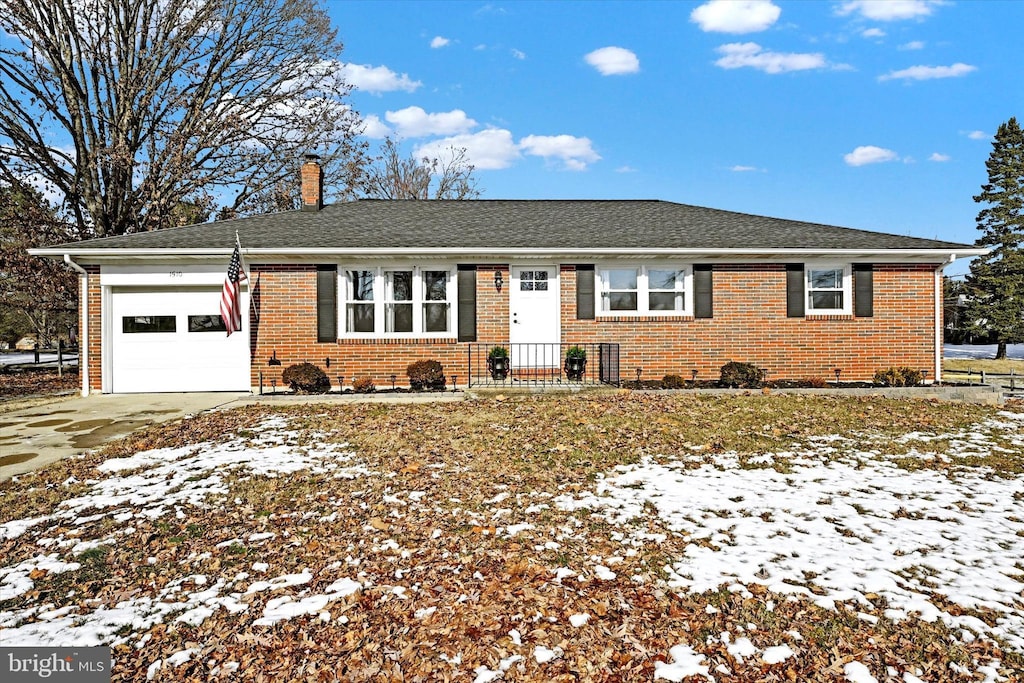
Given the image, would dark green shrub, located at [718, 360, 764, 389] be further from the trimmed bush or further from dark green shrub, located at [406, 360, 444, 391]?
the trimmed bush

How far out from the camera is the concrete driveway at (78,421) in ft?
20.6

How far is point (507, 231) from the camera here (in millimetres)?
12500

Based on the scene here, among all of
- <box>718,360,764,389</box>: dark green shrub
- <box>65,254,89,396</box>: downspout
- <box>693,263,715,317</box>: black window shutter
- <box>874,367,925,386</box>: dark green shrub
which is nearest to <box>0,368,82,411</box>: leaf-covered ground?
<box>65,254,89,396</box>: downspout

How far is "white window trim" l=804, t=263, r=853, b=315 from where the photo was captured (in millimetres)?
11984

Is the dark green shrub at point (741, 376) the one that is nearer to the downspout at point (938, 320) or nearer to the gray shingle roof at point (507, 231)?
the gray shingle roof at point (507, 231)

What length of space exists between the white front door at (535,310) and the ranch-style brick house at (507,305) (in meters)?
0.03

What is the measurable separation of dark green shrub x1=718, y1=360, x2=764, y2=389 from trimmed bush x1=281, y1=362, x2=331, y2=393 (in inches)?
319

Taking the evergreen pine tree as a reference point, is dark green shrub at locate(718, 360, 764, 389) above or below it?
below

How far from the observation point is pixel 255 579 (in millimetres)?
3373

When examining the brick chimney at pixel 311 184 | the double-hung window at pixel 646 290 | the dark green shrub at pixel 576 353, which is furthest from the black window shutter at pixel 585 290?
the brick chimney at pixel 311 184

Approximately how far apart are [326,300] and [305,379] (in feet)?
5.68

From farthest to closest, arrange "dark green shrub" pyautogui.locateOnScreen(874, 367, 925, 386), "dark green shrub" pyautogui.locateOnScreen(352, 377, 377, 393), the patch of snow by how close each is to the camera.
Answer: "dark green shrub" pyautogui.locateOnScreen(874, 367, 925, 386) < "dark green shrub" pyautogui.locateOnScreen(352, 377, 377, 393) < the patch of snow

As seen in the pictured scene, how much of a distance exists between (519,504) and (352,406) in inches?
218

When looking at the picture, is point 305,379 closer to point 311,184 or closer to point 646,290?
point 311,184
